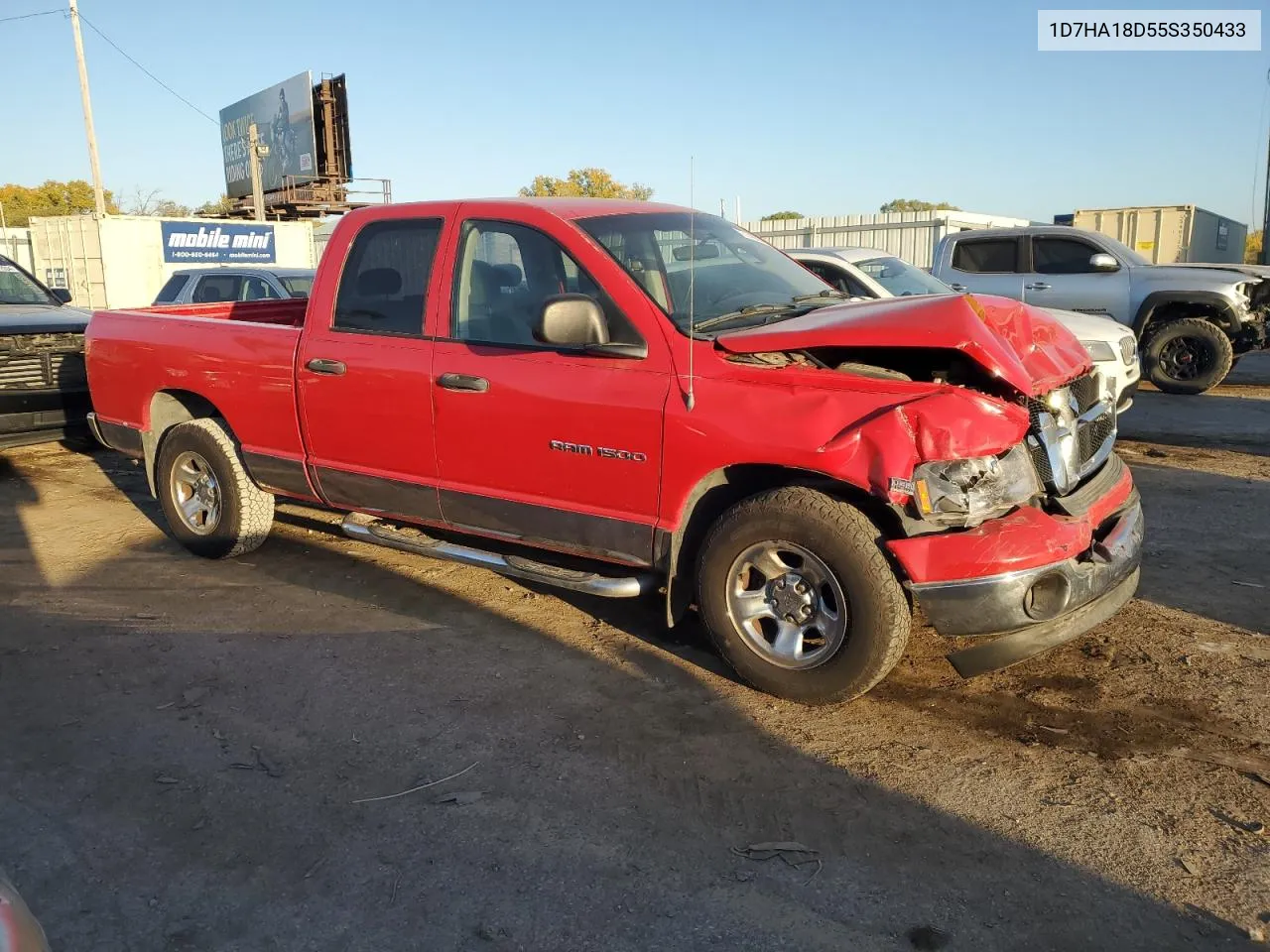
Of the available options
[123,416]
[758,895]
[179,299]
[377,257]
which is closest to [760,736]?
[758,895]

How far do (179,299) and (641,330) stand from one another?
9564 millimetres

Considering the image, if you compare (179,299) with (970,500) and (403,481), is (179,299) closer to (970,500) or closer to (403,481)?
(403,481)

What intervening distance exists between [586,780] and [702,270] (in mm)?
2331

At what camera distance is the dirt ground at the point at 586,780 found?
2773mm

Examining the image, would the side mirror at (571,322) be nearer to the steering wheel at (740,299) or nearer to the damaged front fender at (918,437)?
the steering wheel at (740,299)

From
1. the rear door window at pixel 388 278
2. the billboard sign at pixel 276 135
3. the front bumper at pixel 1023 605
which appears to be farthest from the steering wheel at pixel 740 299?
the billboard sign at pixel 276 135

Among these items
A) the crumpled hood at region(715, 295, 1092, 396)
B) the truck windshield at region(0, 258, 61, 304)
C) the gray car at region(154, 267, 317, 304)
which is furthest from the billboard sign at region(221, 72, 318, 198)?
the crumpled hood at region(715, 295, 1092, 396)

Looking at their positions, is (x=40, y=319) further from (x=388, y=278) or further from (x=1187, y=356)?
(x=1187, y=356)

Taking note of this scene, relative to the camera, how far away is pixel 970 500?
3.57m

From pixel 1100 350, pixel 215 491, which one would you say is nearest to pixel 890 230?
pixel 1100 350

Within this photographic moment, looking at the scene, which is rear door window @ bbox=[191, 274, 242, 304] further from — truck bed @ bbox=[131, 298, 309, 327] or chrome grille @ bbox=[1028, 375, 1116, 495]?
chrome grille @ bbox=[1028, 375, 1116, 495]

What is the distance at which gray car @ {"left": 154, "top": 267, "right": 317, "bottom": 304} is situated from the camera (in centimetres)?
1128

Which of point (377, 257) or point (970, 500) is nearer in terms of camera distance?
point (970, 500)

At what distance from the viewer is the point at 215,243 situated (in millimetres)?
29734
